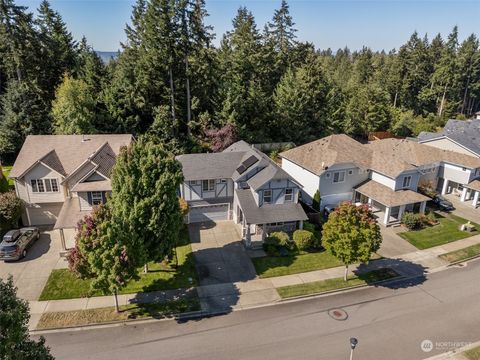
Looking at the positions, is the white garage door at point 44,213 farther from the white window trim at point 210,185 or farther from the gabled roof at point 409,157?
the gabled roof at point 409,157

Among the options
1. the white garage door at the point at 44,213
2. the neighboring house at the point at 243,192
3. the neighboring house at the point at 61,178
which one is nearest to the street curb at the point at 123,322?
the neighboring house at the point at 243,192

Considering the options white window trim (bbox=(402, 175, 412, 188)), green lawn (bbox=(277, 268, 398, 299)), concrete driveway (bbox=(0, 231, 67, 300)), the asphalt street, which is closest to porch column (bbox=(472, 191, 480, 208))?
white window trim (bbox=(402, 175, 412, 188))

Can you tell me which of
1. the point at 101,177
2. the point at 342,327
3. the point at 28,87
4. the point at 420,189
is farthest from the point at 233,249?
the point at 28,87

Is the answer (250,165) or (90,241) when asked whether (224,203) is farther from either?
(90,241)

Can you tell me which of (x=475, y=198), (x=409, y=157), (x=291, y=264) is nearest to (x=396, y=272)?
(x=291, y=264)

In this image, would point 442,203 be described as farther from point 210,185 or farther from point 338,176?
point 210,185

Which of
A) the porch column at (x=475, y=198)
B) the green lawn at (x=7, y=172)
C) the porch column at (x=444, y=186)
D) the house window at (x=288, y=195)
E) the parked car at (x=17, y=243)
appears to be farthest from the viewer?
the porch column at (x=444, y=186)

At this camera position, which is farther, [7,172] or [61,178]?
[7,172]
